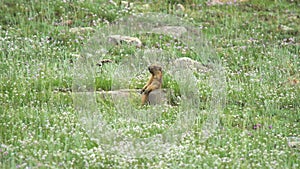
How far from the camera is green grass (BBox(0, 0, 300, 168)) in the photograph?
8008 mm

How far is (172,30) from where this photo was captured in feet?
46.5

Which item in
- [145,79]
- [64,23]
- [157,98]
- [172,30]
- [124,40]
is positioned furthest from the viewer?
[64,23]

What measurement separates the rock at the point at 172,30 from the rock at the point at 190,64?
2.53 ft

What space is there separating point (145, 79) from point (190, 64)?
1.42 m

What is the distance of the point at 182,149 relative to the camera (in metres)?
8.34

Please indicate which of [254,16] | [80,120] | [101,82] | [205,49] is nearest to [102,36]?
[101,82]

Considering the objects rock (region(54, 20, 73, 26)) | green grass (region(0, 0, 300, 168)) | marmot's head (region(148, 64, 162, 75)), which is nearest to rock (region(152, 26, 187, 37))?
green grass (region(0, 0, 300, 168))

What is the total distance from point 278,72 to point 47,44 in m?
5.21

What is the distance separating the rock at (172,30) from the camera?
1366 centimetres

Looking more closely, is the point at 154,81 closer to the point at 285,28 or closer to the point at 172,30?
the point at 172,30

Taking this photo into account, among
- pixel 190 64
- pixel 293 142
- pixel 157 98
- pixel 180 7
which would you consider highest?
pixel 180 7

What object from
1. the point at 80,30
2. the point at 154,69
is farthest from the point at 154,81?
the point at 80,30

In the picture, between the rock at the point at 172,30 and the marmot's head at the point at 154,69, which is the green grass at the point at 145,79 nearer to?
the rock at the point at 172,30

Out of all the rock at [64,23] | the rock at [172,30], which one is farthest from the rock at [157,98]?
the rock at [64,23]
